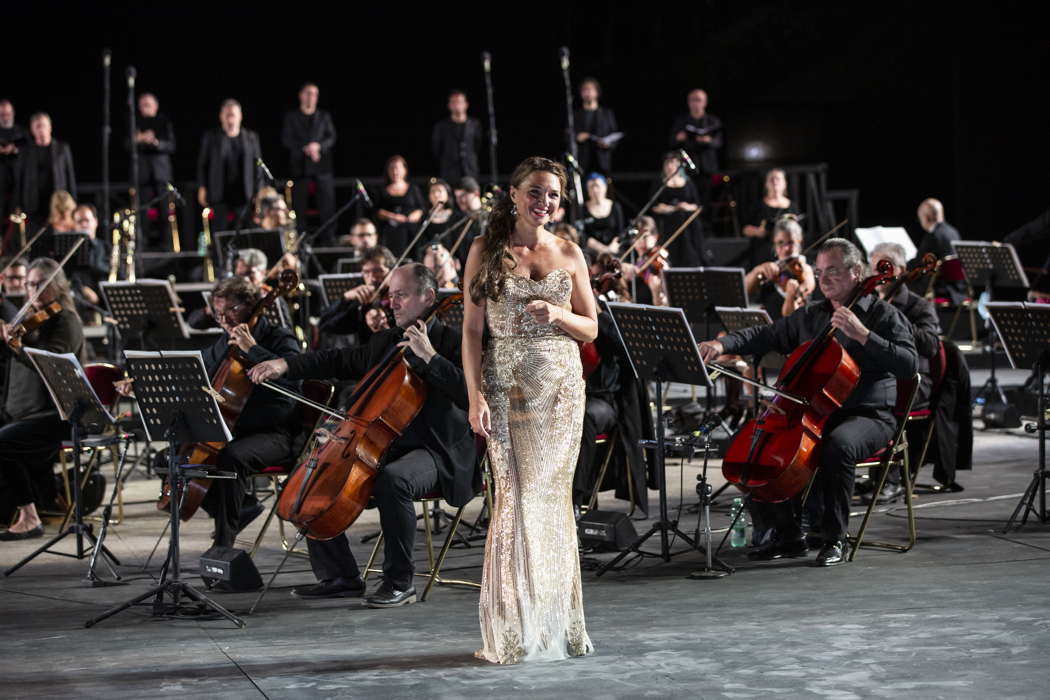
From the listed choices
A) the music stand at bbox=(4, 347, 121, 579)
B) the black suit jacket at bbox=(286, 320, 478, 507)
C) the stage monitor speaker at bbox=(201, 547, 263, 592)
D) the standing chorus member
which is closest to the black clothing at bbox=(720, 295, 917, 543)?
the black suit jacket at bbox=(286, 320, 478, 507)

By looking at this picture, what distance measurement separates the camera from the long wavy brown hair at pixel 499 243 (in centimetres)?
416

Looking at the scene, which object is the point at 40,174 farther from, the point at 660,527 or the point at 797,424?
the point at 797,424

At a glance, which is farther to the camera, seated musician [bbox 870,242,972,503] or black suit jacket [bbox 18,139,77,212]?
black suit jacket [bbox 18,139,77,212]

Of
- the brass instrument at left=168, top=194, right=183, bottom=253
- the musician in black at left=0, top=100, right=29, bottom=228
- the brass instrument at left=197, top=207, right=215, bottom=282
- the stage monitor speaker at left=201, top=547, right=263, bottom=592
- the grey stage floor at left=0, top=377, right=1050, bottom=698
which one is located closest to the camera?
the grey stage floor at left=0, top=377, right=1050, bottom=698

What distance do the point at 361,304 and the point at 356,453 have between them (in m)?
2.32

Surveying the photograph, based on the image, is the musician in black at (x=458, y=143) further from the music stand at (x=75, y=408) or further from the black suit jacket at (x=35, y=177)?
the music stand at (x=75, y=408)

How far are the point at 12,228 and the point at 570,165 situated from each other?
4.48 meters

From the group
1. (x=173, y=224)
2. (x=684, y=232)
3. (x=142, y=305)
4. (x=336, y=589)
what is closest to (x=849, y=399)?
(x=336, y=589)

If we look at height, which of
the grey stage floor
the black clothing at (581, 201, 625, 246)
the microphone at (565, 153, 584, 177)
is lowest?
the grey stage floor

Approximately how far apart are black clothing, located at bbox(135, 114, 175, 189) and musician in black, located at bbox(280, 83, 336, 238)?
0.98m

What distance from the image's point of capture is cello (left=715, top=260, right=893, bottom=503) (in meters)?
5.32

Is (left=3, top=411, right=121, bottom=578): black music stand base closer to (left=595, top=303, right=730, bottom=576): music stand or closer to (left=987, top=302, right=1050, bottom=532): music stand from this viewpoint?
(left=595, top=303, right=730, bottom=576): music stand

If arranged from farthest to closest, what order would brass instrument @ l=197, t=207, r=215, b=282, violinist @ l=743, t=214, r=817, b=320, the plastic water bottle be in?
brass instrument @ l=197, t=207, r=215, b=282 < violinist @ l=743, t=214, r=817, b=320 < the plastic water bottle

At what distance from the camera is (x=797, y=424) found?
17.7 ft
